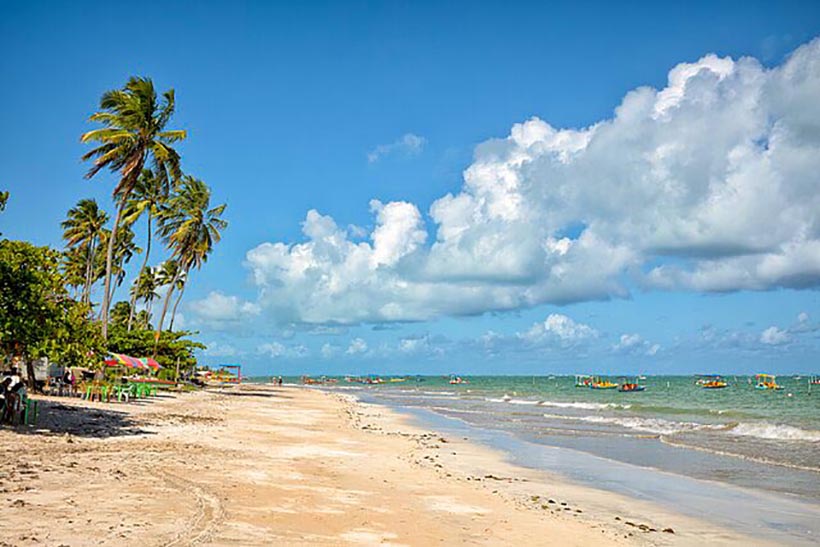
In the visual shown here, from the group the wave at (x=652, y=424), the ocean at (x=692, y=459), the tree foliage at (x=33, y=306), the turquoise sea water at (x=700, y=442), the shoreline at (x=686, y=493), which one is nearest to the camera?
the shoreline at (x=686, y=493)

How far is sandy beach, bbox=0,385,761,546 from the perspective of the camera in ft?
26.1

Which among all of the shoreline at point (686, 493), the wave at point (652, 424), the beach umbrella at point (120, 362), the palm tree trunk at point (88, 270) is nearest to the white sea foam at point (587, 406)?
the wave at point (652, 424)

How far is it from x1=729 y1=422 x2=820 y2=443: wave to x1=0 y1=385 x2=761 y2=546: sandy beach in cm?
1623

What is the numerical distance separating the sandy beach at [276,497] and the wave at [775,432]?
639 inches

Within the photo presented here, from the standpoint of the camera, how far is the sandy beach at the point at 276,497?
795 cm

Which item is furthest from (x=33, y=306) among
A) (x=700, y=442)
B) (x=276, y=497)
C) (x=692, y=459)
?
(x=700, y=442)

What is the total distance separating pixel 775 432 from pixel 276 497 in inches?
1061

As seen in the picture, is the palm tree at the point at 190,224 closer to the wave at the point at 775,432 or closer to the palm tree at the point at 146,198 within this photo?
the palm tree at the point at 146,198

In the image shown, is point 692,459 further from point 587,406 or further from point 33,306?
point 587,406

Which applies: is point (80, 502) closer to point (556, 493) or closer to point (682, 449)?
point (556, 493)

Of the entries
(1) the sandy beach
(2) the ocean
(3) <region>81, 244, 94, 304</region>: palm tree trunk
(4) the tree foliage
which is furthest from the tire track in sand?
(3) <region>81, 244, 94, 304</region>: palm tree trunk

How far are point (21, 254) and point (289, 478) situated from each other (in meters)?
8.60

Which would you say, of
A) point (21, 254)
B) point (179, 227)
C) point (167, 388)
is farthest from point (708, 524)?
point (179, 227)

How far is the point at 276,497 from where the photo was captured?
10406 millimetres
